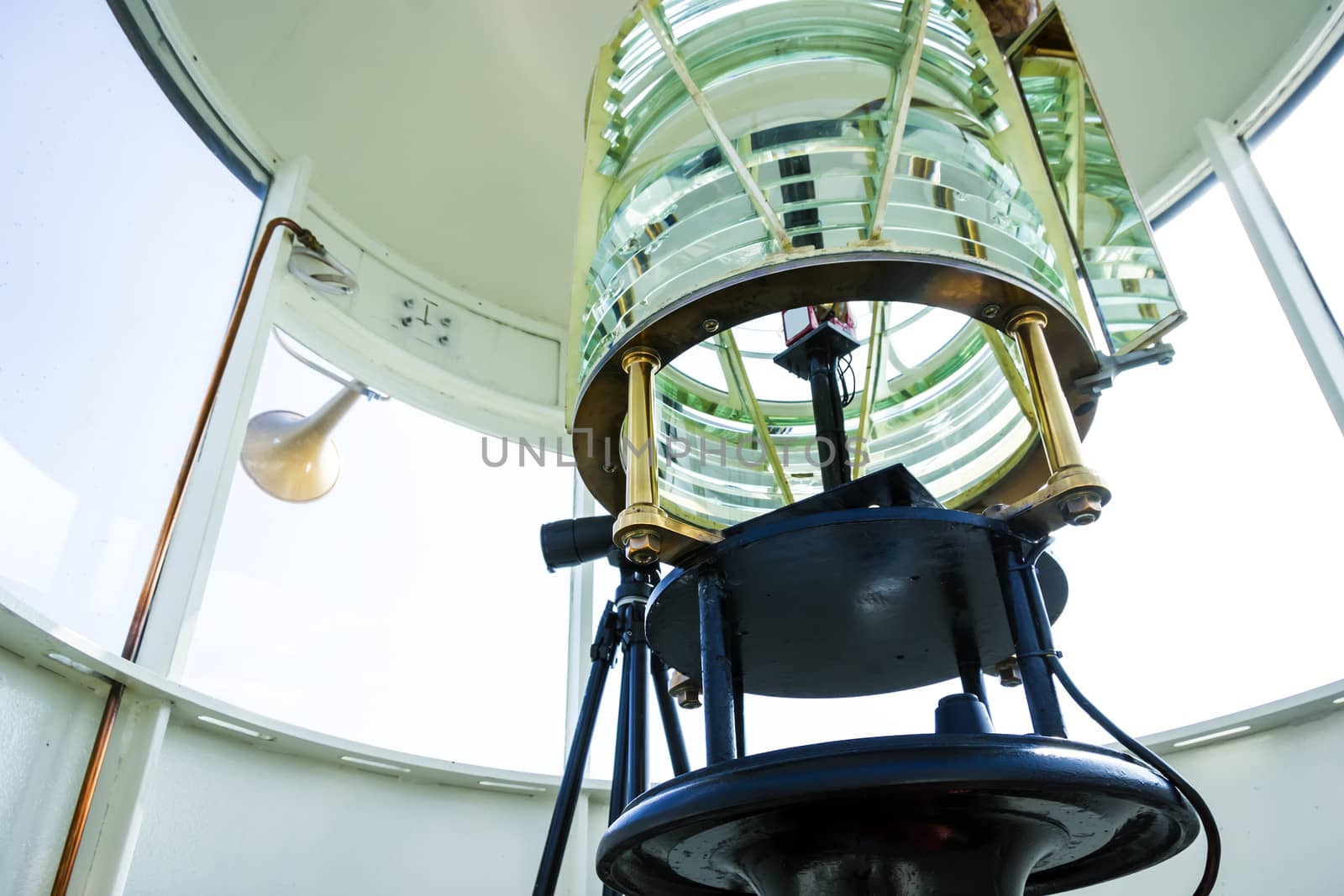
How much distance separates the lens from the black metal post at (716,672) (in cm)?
86

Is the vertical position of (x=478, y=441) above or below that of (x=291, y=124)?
below

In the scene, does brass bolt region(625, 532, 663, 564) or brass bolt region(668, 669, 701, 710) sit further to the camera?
brass bolt region(668, 669, 701, 710)

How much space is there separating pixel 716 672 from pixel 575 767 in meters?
0.67

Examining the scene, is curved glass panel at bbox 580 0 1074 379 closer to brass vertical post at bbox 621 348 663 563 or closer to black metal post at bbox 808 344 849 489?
brass vertical post at bbox 621 348 663 563

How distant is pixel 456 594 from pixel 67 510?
91cm

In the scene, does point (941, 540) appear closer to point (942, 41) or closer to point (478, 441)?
point (942, 41)

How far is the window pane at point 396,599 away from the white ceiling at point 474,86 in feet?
1.93

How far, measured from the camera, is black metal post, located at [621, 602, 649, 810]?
55.9 inches

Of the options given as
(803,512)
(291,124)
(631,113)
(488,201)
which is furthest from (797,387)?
(291,124)

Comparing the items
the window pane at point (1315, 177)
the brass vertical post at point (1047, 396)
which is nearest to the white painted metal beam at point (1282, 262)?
the window pane at point (1315, 177)

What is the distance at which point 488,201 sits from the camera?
2518mm

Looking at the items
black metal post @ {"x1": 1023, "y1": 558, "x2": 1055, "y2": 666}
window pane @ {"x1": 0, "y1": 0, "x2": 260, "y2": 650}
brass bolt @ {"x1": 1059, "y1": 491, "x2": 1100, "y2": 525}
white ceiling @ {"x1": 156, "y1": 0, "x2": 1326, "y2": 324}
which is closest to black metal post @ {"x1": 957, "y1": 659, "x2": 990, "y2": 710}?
black metal post @ {"x1": 1023, "y1": 558, "x2": 1055, "y2": 666}

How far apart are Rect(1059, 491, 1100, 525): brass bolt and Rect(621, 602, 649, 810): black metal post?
741mm

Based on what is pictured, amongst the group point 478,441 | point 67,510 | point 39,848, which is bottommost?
point 39,848
